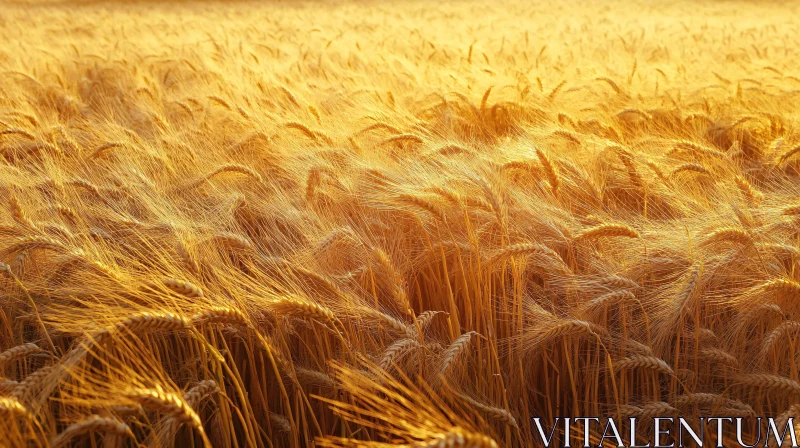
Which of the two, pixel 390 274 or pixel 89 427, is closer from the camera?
pixel 89 427

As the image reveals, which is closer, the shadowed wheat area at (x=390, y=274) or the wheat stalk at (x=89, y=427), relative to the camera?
the wheat stalk at (x=89, y=427)

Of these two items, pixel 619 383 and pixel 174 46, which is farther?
pixel 174 46

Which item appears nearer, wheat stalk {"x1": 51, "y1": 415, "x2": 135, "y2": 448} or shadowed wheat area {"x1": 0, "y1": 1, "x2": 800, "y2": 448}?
wheat stalk {"x1": 51, "y1": 415, "x2": 135, "y2": 448}

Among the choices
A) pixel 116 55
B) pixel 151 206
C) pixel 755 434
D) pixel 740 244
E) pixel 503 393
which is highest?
pixel 116 55

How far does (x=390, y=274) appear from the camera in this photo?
1452 mm

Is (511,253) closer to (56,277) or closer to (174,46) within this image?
(56,277)

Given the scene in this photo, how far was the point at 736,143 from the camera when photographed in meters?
2.30

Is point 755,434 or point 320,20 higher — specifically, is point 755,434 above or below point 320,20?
below

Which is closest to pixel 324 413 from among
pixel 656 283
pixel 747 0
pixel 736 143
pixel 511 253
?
pixel 511 253

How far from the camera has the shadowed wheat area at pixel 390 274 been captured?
4.02 ft

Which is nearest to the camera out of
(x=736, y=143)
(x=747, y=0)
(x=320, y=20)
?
(x=736, y=143)

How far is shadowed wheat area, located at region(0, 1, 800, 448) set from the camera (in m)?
1.23

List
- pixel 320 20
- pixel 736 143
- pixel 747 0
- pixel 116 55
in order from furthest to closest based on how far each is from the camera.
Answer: pixel 747 0
pixel 320 20
pixel 116 55
pixel 736 143

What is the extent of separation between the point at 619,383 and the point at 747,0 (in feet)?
56.2
